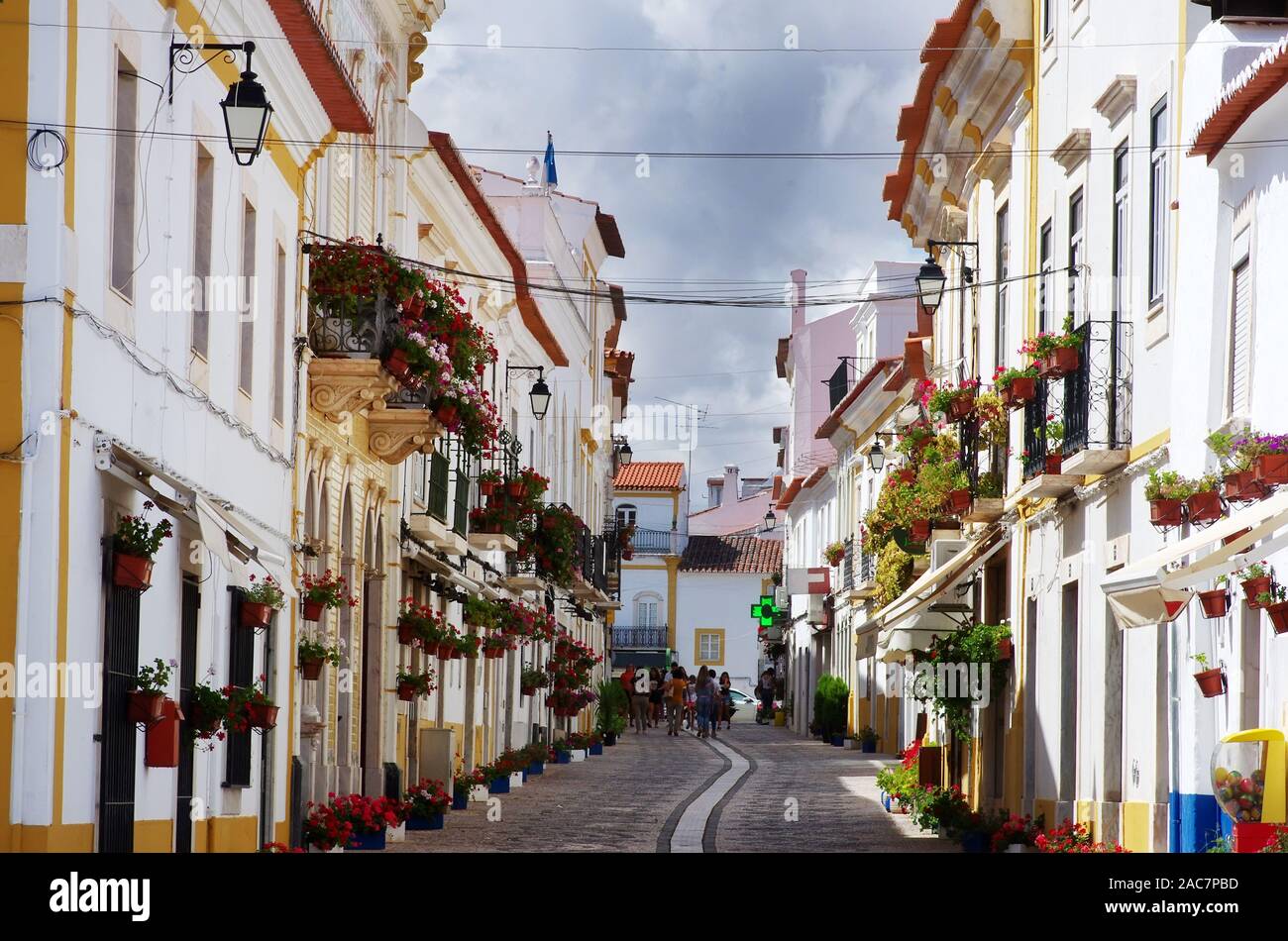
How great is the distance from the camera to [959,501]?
72.1 ft

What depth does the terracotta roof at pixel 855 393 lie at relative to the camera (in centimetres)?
4116

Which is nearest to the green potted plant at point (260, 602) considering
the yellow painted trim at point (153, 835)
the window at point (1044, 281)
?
the yellow painted trim at point (153, 835)

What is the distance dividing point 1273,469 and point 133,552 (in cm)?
631

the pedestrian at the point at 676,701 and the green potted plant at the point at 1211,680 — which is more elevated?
the green potted plant at the point at 1211,680

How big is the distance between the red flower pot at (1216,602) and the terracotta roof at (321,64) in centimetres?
773

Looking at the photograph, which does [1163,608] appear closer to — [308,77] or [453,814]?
[308,77]

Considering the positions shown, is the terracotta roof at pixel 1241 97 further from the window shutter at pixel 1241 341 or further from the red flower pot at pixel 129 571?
the red flower pot at pixel 129 571

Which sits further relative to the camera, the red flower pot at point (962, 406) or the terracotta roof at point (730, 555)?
the terracotta roof at point (730, 555)

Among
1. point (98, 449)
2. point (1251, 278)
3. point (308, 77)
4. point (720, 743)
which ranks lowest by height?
point (720, 743)

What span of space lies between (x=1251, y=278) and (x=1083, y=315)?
15.8ft

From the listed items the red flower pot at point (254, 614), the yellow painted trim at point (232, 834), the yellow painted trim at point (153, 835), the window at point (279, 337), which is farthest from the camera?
the window at point (279, 337)

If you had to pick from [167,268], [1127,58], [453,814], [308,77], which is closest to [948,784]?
[453,814]

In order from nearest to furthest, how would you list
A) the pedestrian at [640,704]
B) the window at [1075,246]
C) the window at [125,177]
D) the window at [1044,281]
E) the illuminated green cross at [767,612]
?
the window at [125,177], the window at [1075,246], the window at [1044,281], the pedestrian at [640,704], the illuminated green cross at [767,612]
